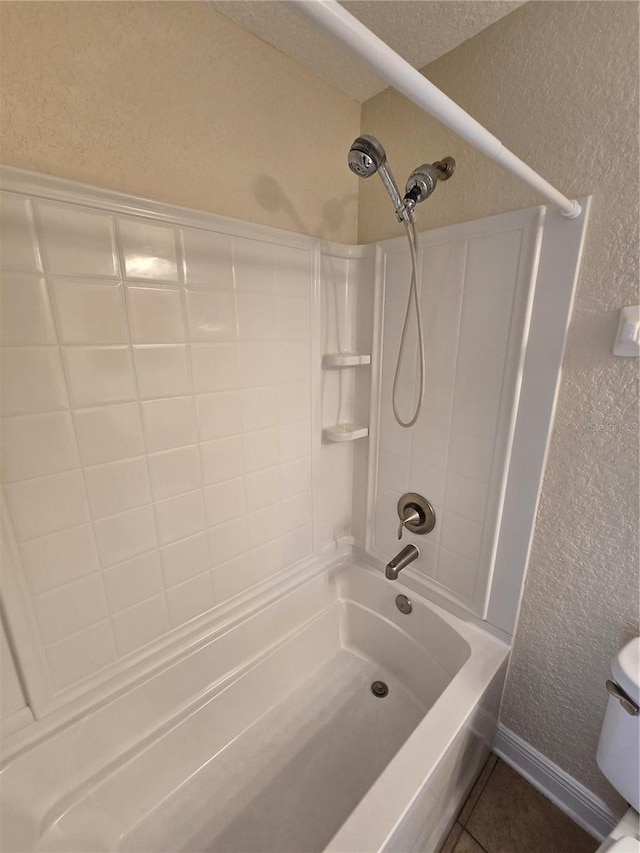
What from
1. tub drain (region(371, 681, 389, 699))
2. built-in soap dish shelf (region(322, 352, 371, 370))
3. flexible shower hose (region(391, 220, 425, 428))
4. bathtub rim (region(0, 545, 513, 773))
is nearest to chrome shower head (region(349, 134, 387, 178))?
flexible shower hose (region(391, 220, 425, 428))

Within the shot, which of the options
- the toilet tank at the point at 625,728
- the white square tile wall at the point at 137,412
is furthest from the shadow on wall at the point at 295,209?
the toilet tank at the point at 625,728

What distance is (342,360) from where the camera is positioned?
128 centimetres

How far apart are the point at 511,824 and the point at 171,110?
2216 mm

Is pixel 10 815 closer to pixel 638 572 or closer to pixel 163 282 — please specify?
pixel 163 282

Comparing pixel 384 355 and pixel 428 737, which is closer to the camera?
pixel 428 737

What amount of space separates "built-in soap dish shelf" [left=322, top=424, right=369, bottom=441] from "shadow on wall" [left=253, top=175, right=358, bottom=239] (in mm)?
700

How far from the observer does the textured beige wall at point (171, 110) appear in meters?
0.72

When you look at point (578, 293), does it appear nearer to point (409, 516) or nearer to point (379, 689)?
point (409, 516)

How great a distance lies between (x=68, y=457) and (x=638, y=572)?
141 centimetres

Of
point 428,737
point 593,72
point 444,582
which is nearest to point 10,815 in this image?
point 428,737

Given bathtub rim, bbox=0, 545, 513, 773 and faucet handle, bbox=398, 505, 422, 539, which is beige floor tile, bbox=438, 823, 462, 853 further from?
faucet handle, bbox=398, 505, 422, 539

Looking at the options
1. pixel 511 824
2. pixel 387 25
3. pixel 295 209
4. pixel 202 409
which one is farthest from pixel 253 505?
pixel 387 25

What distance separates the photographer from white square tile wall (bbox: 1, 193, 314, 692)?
30.9 inches

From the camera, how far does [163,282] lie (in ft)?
3.03
